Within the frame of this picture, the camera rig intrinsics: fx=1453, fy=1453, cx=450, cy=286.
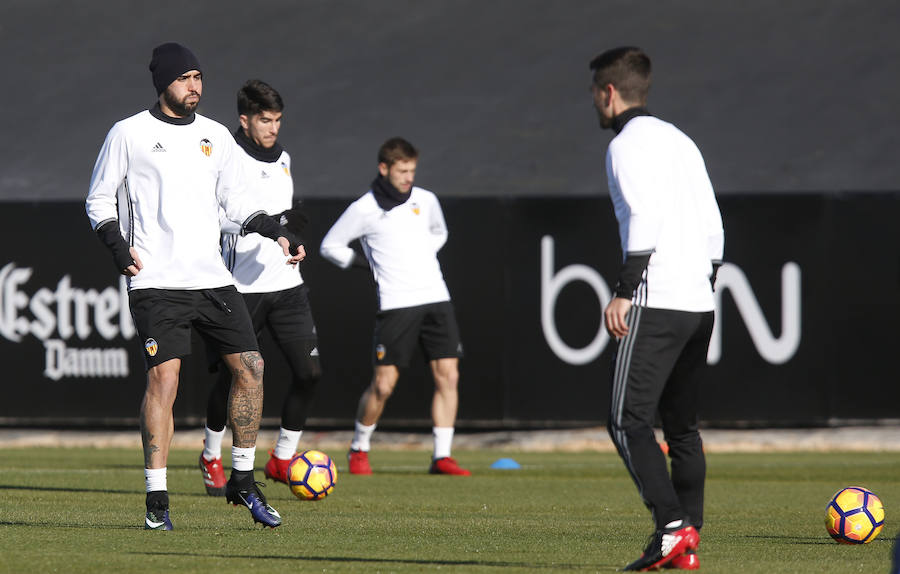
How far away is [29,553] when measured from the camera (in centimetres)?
583

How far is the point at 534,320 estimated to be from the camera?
14.7 meters

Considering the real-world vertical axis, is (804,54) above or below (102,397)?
above

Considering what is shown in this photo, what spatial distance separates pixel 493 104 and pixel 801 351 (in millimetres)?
5486

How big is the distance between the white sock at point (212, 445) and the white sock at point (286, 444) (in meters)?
0.50

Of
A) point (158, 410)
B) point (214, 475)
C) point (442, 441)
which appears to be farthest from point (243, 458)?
point (442, 441)

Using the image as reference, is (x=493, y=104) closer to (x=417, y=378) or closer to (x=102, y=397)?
(x=417, y=378)

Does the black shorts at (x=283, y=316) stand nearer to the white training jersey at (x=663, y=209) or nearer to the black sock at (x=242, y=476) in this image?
the black sock at (x=242, y=476)

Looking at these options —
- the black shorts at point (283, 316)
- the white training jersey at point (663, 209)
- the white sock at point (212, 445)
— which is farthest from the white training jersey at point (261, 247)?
the white training jersey at point (663, 209)

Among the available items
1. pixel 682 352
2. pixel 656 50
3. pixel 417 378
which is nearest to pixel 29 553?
pixel 682 352

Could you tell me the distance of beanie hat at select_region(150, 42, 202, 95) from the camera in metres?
6.90

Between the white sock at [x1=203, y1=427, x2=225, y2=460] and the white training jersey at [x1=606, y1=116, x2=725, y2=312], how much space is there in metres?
4.21

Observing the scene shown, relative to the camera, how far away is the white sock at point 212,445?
906 centimetres

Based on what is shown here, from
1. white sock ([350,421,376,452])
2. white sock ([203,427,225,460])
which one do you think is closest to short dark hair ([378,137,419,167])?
white sock ([350,421,376,452])

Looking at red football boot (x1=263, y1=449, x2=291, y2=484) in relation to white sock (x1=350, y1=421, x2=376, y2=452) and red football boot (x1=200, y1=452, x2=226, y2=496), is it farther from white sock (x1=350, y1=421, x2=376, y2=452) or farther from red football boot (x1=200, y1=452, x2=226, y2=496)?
white sock (x1=350, y1=421, x2=376, y2=452)
